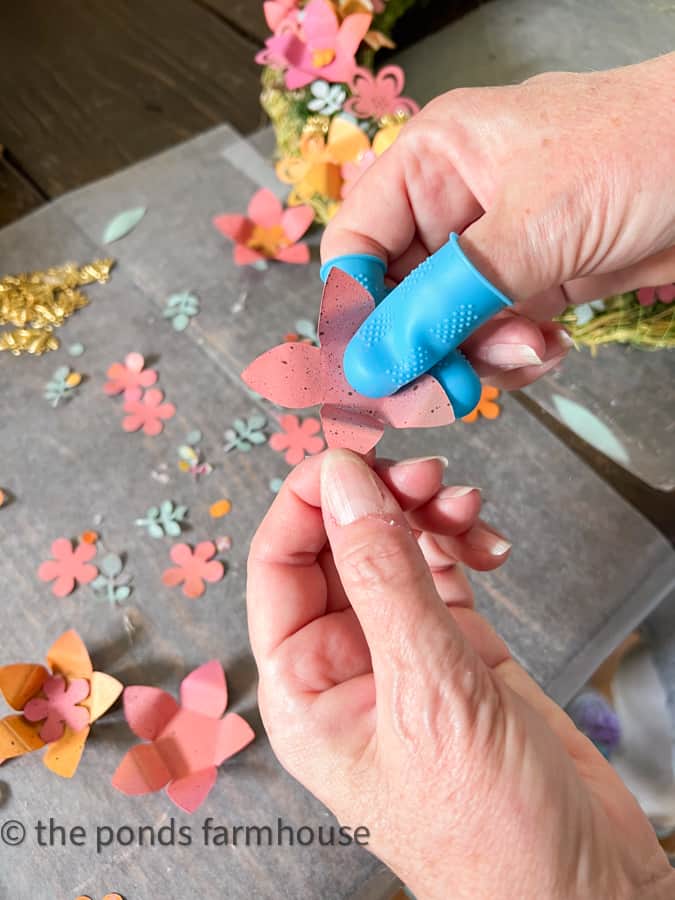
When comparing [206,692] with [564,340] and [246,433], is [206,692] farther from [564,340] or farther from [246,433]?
[564,340]

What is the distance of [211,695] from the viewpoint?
59cm

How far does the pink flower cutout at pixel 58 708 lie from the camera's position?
573mm

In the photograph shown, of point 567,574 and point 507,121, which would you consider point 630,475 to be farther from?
point 507,121

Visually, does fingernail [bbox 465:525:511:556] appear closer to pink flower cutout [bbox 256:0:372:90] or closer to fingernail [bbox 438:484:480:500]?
fingernail [bbox 438:484:480:500]

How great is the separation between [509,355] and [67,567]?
1.35ft

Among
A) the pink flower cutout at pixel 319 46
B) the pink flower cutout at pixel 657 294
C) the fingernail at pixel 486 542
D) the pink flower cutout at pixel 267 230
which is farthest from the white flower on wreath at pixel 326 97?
the fingernail at pixel 486 542

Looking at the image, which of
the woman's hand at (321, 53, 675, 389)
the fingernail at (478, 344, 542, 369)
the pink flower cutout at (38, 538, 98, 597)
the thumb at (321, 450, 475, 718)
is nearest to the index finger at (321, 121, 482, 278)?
the woman's hand at (321, 53, 675, 389)

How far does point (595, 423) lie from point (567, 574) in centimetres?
16

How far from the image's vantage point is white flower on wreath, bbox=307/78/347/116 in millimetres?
715

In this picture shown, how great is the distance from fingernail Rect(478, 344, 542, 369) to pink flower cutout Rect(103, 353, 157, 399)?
1.21ft

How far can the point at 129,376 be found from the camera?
736mm

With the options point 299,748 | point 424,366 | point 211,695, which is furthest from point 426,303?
point 211,695

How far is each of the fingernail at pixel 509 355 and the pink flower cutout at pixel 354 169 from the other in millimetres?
267

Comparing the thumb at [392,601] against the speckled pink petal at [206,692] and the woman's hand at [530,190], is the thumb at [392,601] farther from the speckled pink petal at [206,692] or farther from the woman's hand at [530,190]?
the speckled pink petal at [206,692]
